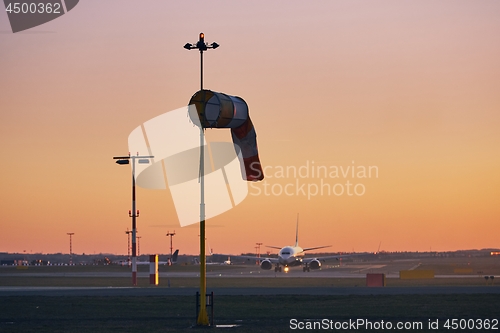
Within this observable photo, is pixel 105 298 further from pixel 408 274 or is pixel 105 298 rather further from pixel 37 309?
pixel 408 274

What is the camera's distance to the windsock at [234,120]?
2698 centimetres

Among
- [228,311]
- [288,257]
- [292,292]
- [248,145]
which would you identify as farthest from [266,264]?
[248,145]

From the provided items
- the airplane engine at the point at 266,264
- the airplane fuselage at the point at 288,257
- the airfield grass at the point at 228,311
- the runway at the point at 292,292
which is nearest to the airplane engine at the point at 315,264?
the airplane fuselage at the point at 288,257

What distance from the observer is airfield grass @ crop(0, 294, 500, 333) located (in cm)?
3036

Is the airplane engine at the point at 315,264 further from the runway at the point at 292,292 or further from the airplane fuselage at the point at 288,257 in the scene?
the runway at the point at 292,292

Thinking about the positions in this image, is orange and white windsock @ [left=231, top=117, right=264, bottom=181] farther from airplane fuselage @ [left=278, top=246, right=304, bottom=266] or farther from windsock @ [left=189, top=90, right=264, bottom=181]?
airplane fuselage @ [left=278, top=246, right=304, bottom=266]

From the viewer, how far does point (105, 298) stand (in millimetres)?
46031

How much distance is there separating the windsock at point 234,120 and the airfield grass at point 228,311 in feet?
20.0

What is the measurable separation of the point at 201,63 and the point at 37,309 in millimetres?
17101

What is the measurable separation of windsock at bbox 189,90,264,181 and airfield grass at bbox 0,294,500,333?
6.11 m

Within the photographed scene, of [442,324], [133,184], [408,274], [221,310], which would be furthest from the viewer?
[408,274]

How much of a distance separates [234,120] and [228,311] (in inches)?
506

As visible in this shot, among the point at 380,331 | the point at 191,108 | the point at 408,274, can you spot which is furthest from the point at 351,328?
the point at 408,274

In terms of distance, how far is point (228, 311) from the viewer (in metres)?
36.8
